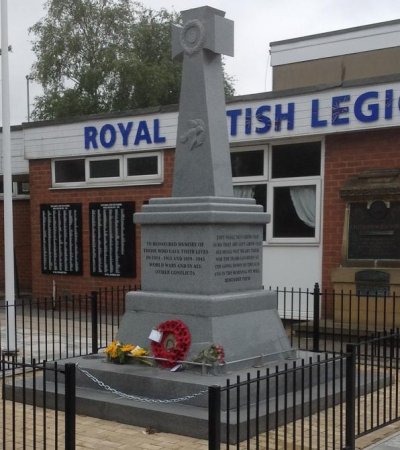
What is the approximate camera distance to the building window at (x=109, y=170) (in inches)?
598

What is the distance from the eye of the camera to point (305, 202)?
43.8 feet

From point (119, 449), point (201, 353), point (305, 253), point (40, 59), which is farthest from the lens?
point (40, 59)

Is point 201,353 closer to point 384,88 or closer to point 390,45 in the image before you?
point 384,88

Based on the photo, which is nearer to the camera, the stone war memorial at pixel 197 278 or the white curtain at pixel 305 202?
the stone war memorial at pixel 197 278

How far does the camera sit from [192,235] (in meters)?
7.81

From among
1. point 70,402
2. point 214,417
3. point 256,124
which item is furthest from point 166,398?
point 256,124

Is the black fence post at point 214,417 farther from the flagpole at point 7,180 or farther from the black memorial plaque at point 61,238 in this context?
the black memorial plaque at point 61,238

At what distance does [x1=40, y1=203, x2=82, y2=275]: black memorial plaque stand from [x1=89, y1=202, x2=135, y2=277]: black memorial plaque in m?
0.44

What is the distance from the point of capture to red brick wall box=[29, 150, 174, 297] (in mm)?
15148

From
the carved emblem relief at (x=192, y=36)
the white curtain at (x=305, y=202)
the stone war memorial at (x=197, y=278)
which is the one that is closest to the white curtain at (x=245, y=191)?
the white curtain at (x=305, y=202)

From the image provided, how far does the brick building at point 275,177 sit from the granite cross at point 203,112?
4.28 meters

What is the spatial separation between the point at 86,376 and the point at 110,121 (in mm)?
8905

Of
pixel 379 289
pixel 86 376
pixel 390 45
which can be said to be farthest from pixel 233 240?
pixel 390 45

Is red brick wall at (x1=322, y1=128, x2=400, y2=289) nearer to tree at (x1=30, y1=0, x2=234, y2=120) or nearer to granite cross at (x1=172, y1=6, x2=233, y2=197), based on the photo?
granite cross at (x1=172, y1=6, x2=233, y2=197)
